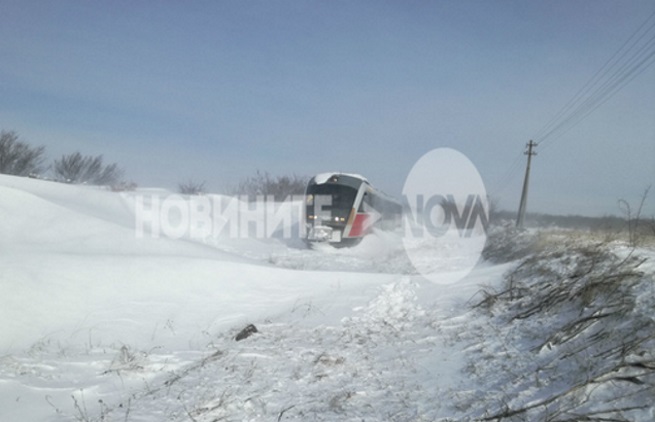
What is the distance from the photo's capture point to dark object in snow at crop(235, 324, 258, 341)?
20.8ft

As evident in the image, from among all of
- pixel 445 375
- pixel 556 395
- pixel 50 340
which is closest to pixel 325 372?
pixel 445 375

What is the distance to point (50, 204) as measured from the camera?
10766 millimetres

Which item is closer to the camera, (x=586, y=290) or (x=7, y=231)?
(x=586, y=290)

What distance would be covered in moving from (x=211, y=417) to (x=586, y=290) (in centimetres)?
511

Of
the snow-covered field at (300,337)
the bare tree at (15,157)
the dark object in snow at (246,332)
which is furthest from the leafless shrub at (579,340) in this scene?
the bare tree at (15,157)

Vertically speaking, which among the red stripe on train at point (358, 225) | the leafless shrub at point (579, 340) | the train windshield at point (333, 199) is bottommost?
the leafless shrub at point (579, 340)

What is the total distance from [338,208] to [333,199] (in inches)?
18.7

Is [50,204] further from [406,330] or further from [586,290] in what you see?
[586,290]

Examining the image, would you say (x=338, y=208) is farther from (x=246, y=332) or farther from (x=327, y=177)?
(x=246, y=332)

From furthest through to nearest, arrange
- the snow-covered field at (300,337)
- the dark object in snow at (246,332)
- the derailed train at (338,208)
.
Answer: the derailed train at (338,208) < the dark object in snow at (246,332) < the snow-covered field at (300,337)

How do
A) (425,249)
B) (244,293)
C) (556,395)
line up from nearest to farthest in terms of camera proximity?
(556,395)
(244,293)
(425,249)

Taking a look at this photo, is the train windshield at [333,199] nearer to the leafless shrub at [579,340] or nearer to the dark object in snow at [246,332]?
the leafless shrub at [579,340]

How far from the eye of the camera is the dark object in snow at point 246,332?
633cm

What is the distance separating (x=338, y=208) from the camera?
17.1 metres
